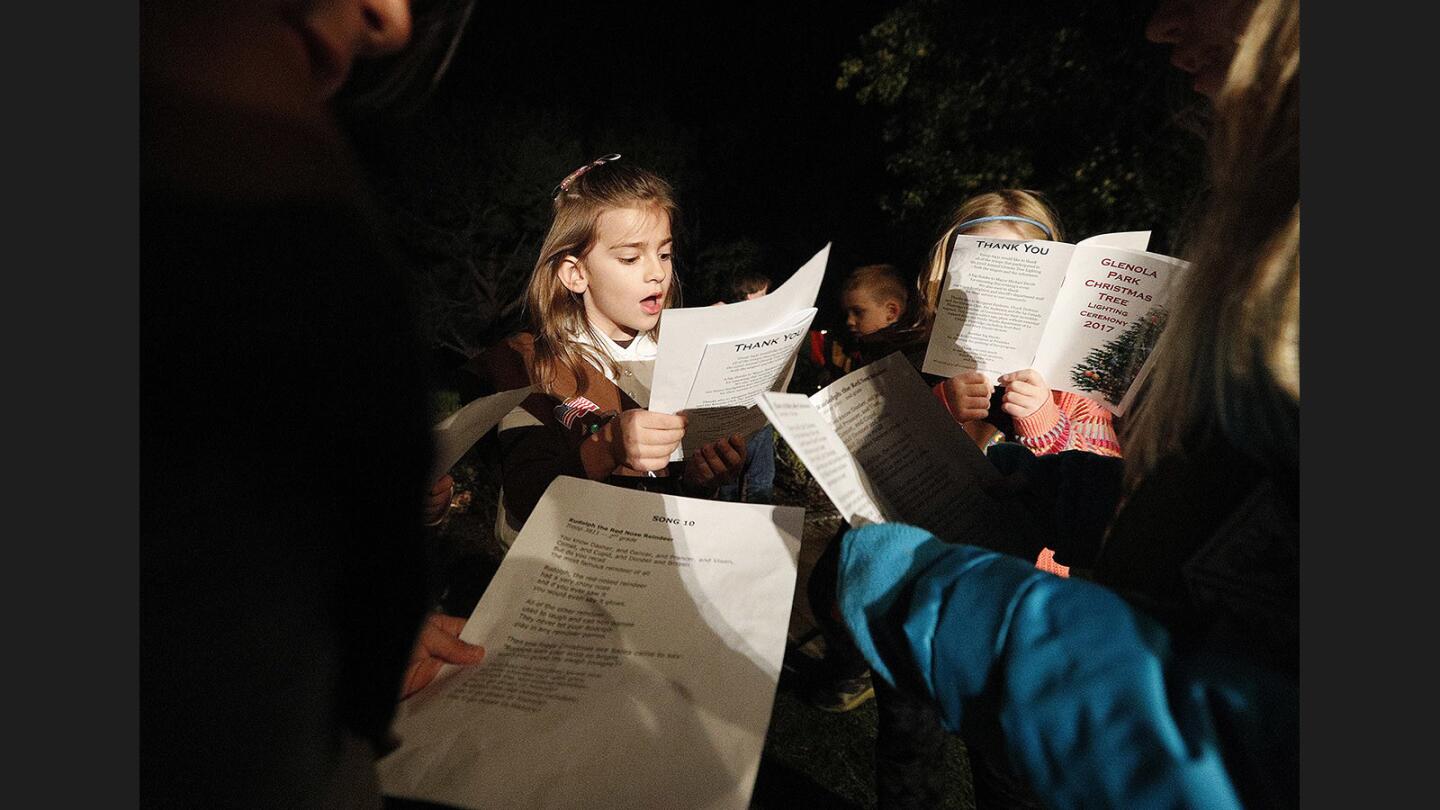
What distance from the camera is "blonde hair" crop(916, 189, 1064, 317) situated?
210 cm

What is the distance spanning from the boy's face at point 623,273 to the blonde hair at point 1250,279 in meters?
1.19

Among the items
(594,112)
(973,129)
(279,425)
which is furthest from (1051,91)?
(279,425)

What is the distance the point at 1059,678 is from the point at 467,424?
2.36 feet

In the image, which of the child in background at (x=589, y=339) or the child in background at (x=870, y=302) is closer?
the child in background at (x=589, y=339)

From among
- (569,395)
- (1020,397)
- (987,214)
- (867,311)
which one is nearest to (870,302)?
(867,311)

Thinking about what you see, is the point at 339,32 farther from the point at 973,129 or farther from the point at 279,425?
the point at 973,129

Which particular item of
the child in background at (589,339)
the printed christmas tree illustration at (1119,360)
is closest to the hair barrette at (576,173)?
→ the child in background at (589,339)

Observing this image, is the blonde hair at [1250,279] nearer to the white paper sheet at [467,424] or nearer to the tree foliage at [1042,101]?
the white paper sheet at [467,424]

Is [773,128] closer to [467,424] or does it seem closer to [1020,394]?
[1020,394]

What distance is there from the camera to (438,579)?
66cm

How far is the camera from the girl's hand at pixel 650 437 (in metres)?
1.28

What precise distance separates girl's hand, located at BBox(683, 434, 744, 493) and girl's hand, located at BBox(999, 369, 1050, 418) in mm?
693

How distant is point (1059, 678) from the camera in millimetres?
573

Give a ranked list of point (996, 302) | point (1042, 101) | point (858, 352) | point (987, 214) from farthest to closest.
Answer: point (858, 352)
point (987, 214)
point (1042, 101)
point (996, 302)
